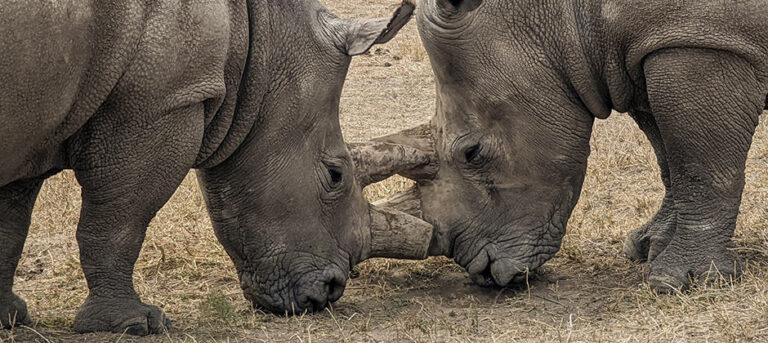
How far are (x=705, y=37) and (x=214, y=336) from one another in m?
2.58

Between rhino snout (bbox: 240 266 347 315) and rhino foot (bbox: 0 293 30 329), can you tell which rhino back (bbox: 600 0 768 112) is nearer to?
rhino snout (bbox: 240 266 347 315)

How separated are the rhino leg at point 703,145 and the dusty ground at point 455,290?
198 mm

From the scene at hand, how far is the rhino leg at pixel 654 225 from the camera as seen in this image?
22.8ft

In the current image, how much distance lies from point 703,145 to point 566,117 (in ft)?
2.31

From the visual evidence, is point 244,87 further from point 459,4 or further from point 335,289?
point 459,4

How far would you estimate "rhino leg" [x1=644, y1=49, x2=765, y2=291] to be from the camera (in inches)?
241

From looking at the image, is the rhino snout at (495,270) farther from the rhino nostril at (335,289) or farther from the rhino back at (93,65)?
the rhino back at (93,65)

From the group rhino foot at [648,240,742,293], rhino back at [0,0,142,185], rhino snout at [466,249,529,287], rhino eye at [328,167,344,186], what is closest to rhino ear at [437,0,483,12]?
rhino eye at [328,167,344,186]

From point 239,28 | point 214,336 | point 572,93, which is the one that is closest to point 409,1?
point 239,28

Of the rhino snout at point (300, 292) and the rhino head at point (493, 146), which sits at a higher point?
the rhino head at point (493, 146)

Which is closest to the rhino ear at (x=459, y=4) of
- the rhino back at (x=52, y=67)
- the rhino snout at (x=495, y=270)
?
the rhino snout at (x=495, y=270)

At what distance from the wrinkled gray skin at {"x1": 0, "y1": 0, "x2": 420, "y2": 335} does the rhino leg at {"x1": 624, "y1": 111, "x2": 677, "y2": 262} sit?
1.61 metres

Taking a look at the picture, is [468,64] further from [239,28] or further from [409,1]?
[239,28]

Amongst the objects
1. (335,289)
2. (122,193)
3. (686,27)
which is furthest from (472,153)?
(122,193)
